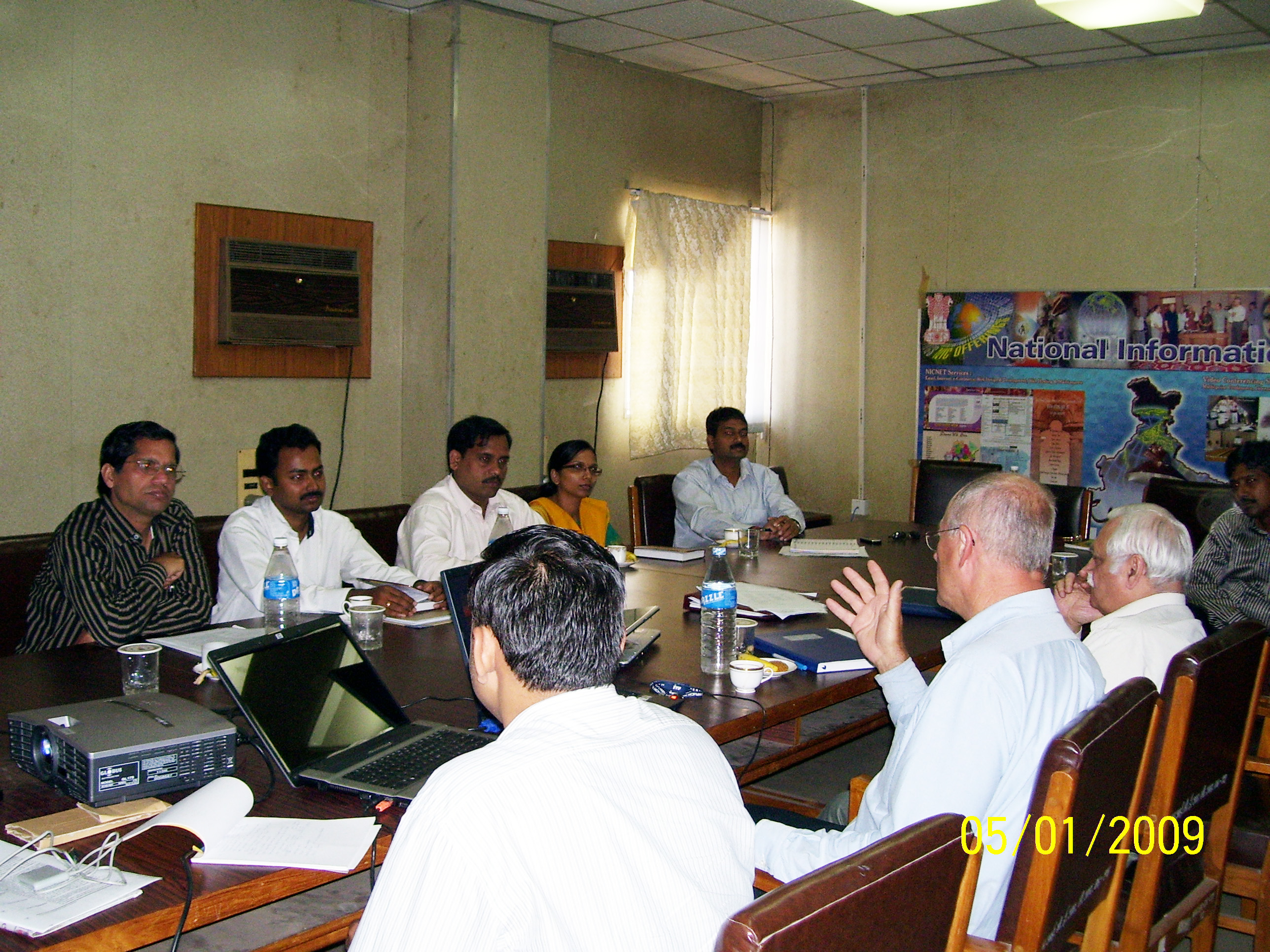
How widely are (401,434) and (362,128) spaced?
4.46 ft

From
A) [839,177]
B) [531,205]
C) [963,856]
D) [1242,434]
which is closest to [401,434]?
[531,205]

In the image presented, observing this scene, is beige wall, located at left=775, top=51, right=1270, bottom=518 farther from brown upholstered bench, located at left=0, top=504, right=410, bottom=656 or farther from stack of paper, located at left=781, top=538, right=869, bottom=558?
brown upholstered bench, located at left=0, top=504, right=410, bottom=656

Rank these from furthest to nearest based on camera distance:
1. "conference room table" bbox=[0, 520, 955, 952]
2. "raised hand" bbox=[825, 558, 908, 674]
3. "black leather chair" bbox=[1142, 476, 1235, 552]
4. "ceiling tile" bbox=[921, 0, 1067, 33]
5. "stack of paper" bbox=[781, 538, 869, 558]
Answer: "ceiling tile" bbox=[921, 0, 1067, 33] → "black leather chair" bbox=[1142, 476, 1235, 552] → "stack of paper" bbox=[781, 538, 869, 558] → "raised hand" bbox=[825, 558, 908, 674] → "conference room table" bbox=[0, 520, 955, 952]

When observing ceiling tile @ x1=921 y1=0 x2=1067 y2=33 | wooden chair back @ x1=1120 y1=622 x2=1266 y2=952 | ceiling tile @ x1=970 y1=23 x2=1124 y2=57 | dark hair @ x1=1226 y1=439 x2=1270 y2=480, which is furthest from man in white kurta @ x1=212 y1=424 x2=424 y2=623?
ceiling tile @ x1=970 y1=23 x2=1124 y2=57

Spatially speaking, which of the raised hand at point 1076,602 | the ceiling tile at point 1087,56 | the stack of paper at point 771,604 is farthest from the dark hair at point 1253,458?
the ceiling tile at point 1087,56

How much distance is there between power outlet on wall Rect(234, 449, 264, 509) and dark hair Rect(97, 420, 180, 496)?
1.55m

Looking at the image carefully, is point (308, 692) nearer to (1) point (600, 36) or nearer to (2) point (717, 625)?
(2) point (717, 625)

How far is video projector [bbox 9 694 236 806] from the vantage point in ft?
5.65

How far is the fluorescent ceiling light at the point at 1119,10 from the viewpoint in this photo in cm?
457

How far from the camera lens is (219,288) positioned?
4.61 metres

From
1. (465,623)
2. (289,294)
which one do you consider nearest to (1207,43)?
(289,294)

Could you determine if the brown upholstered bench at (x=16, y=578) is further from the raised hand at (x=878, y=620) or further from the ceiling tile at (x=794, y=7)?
the ceiling tile at (x=794, y=7)

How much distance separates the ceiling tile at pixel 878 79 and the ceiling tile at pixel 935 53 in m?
0.22

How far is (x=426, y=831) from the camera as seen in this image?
3.77ft
